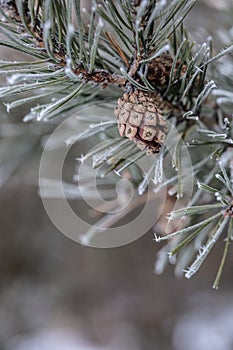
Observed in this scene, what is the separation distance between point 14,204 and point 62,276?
0.14m

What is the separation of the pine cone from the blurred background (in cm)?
39

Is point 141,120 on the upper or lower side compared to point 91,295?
upper

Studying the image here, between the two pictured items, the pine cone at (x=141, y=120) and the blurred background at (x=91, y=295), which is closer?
the pine cone at (x=141, y=120)

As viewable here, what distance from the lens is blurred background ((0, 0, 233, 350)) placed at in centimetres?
64

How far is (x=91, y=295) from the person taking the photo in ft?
2.20

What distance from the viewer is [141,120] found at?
0.77 feet

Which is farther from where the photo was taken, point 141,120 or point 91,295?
point 91,295

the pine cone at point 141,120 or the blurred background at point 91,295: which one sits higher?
the pine cone at point 141,120

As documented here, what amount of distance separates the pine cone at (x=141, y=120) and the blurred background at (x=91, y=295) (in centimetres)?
39

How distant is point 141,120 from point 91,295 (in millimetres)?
493

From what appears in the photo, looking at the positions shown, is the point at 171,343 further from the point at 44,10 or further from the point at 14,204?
the point at 44,10

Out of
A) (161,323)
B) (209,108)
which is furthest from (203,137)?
(161,323)

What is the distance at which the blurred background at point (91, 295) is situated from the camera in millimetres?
639

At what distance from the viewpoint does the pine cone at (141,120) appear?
0.24 m
